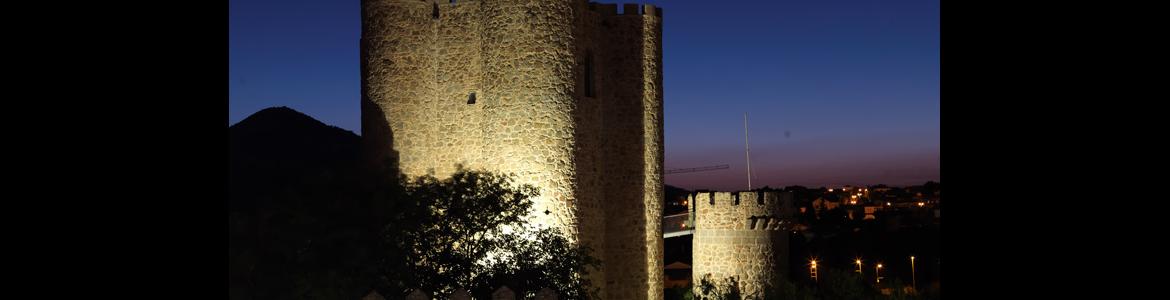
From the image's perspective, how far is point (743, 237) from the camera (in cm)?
2391

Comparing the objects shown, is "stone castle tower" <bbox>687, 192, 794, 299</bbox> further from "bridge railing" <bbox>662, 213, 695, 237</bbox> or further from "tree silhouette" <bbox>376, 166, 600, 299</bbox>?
"tree silhouette" <bbox>376, 166, 600, 299</bbox>

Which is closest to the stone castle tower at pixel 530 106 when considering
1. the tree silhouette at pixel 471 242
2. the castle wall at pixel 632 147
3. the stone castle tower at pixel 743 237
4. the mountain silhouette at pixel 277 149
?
the castle wall at pixel 632 147

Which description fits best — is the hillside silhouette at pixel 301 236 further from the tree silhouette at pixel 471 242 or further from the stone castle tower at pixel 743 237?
the stone castle tower at pixel 743 237

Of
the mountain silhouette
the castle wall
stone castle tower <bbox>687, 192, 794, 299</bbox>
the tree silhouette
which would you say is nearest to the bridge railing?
stone castle tower <bbox>687, 192, 794, 299</bbox>

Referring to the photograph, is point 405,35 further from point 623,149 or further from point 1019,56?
point 1019,56

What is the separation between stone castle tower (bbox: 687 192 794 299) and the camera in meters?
23.8

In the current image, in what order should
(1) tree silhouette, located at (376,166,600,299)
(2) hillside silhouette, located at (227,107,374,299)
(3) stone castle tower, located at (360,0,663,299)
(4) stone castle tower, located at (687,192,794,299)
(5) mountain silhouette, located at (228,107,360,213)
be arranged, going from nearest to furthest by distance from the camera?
(2) hillside silhouette, located at (227,107,374,299) → (1) tree silhouette, located at (376,166,600,299) → (3) stone castle tower, located at (360,0,663,299) → (4) stone castle tower, located at (687,192,794,299) → (5) mountain silhouette, located at (228,107,360,213)

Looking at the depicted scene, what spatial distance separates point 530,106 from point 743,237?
658cm

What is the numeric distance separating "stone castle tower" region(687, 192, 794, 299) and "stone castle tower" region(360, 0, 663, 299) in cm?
265

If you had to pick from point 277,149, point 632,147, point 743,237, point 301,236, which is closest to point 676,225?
Result: point 743,237

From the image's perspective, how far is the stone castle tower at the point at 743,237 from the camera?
23750 mm

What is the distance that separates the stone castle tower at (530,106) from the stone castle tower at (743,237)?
265 cm

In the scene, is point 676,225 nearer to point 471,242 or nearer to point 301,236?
point 471,242

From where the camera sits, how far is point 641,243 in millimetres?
21500
